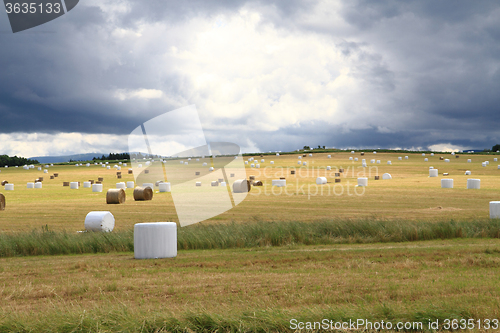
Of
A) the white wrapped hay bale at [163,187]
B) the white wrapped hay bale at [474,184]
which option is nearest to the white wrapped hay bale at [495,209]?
the white wrapped hay bale at [474,184]

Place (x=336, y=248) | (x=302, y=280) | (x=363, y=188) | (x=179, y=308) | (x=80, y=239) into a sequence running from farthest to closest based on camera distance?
(x=363, y=188)
(x=80, y=239)
(x=336, y=248)
(x=302, y=280)
(x=179, y=308)

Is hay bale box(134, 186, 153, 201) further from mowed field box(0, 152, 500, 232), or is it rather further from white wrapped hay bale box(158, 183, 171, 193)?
white wrapped hay bale box(158, 183, 171, 193)

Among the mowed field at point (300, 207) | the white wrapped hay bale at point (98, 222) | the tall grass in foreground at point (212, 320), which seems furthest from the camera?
the mowed field at point (300, 207)

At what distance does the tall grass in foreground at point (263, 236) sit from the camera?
1775 cm

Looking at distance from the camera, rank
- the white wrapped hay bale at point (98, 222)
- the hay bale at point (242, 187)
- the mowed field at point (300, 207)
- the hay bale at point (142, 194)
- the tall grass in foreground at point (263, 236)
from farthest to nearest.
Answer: the hay bale at point (242, 187)
the hay bale at point (142, 194)
the mowed field at point (300, 207)
the white wrapped hay bale at point (98, 222)
the tall grass in foreground at point (263, 236)

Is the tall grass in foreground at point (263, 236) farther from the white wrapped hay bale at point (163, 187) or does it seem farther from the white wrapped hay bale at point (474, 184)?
the white wrapped hay bale at point (163, 187)

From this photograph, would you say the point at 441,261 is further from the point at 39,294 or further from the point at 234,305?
the point at 39,294

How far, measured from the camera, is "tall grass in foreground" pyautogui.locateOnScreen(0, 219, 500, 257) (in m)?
17.8

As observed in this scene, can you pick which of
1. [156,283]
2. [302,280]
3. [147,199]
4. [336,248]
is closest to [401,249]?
[336,248]

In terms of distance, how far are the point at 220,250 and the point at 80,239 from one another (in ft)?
18.8

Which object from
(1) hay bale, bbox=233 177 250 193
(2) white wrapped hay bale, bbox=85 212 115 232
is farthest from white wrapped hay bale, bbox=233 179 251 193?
(2) white wrapped hay bale, bbox=85 212 115 232

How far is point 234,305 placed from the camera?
909 cm

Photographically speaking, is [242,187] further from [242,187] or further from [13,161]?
[13,161]

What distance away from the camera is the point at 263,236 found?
1861 centimetres
